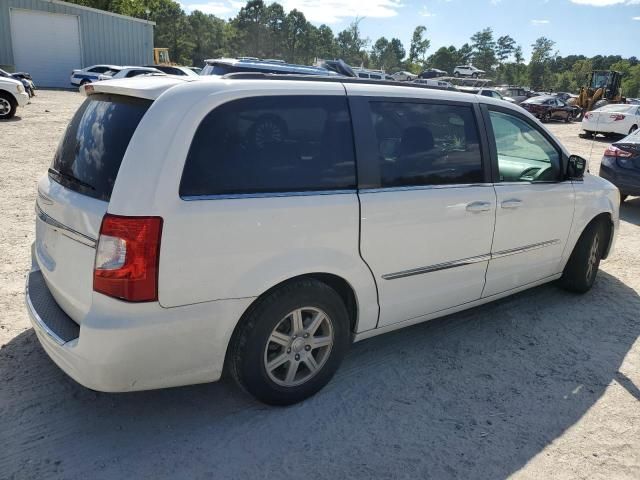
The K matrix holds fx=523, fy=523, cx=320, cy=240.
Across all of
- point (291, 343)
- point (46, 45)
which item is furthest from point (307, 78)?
point (46, 45)

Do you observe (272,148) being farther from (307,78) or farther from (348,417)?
(348,417)

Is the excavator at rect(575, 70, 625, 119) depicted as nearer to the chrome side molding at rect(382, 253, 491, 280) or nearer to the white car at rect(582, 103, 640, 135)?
the white car at rect(582, 103, 640, 135)

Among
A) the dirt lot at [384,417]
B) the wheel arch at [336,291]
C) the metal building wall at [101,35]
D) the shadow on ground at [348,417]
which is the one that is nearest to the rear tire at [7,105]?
the dirt lot at [384,417]

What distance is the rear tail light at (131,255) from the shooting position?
2.31 metres

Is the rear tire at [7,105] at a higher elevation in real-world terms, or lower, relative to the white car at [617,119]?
lower

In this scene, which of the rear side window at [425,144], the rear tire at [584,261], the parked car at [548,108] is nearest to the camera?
the rear side window at [425,144]

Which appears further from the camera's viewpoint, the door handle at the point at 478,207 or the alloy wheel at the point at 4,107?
the alloy wheel at the point at 4,107

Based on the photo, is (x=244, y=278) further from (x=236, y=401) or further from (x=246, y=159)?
(x=236, y=401)

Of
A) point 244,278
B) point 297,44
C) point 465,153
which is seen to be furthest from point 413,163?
point 297,44

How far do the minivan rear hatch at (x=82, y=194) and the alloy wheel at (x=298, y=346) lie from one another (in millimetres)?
984

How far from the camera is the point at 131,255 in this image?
2318 mm

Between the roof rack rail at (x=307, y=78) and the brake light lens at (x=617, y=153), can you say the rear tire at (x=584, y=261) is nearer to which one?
the roof rack rail at (x=307, y=78)

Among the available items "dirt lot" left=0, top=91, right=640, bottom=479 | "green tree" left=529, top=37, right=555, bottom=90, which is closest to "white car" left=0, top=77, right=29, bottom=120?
"dirt lot" left=0, top=91, right=640, bottom=479

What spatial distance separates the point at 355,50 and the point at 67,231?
109 meters
